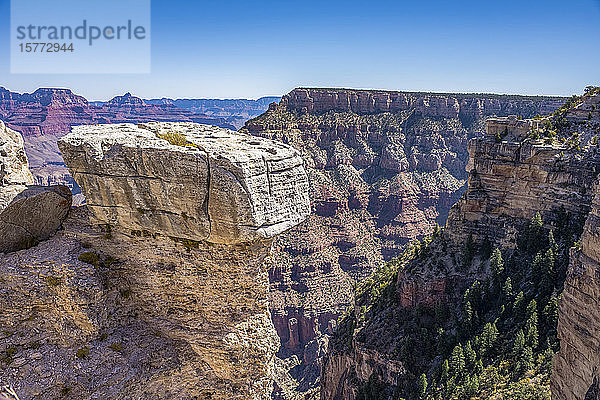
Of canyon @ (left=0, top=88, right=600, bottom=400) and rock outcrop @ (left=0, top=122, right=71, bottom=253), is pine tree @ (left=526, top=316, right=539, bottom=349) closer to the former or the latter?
canyon @ (left=0, top=88, right=600, bottom=400)

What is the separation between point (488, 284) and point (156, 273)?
2539 cm

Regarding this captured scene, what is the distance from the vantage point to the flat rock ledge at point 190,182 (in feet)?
33.6

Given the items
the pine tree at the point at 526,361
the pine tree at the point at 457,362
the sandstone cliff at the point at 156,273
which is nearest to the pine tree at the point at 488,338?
the pine tree at the point at 457,362

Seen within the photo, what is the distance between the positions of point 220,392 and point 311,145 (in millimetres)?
86015

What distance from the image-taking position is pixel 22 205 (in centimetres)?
1281

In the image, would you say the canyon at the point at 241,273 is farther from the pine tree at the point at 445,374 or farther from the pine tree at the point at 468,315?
the pine tree at the point at 445,374

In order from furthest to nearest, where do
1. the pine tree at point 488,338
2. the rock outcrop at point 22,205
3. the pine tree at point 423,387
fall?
the pine tree at point 423,387 → the pine tree at point 488,338 → the rock outcrop at point 22,205

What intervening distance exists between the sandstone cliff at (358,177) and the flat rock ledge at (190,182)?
63713 millimetres

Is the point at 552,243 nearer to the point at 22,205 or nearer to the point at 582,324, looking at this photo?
the point at 582,324

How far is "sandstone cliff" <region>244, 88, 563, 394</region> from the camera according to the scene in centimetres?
7731

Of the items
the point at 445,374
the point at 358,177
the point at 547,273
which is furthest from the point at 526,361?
the point at 358,177

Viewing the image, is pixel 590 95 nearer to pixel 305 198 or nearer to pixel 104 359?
pixel 305 198

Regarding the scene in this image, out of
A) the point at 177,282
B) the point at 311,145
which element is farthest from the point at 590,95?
the point at 311,145

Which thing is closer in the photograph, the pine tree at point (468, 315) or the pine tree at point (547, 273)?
the pine tree at point (547, 273)
